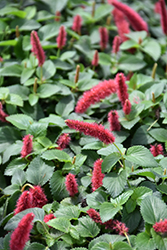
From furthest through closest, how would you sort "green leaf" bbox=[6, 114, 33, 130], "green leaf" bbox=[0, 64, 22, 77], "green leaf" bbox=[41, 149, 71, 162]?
"green leaf" bbox=[0, 64, 22, 77] → "green leaf" bbox=[6, 114, 33, 130] → "green leaf" bbox=[41, 149, 71, 162]

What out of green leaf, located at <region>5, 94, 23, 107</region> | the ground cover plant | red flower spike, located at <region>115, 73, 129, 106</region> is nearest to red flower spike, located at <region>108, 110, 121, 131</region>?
the ground cover plant

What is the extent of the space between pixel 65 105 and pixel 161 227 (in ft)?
3.34

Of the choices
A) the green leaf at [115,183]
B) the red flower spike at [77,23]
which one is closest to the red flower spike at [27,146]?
the green leaf at [115,183]

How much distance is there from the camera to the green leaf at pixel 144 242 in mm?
1042

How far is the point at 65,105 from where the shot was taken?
5.96ft

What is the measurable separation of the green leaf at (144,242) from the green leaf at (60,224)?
0.94ft

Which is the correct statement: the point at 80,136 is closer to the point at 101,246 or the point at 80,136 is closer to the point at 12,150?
the point at 12,150

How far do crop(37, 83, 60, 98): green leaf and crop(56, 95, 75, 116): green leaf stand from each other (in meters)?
0.08

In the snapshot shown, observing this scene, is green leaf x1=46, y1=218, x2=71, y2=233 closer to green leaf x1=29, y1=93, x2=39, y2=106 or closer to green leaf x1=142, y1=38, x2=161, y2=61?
green leaf x1=29, y1=93, x2=39, y2=106

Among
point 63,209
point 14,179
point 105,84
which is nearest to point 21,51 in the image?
point 105,84

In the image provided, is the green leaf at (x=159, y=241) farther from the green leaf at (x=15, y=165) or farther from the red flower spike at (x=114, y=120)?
the green leaf at (x=15, y=165)

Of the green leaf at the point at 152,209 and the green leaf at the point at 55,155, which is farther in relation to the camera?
the green leaf at the point at 55,155

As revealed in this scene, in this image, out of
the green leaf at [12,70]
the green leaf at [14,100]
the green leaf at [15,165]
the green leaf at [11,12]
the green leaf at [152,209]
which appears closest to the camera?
the green leaf at [152,209]

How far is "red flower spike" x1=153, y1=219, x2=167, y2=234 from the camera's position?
102 centimetres
